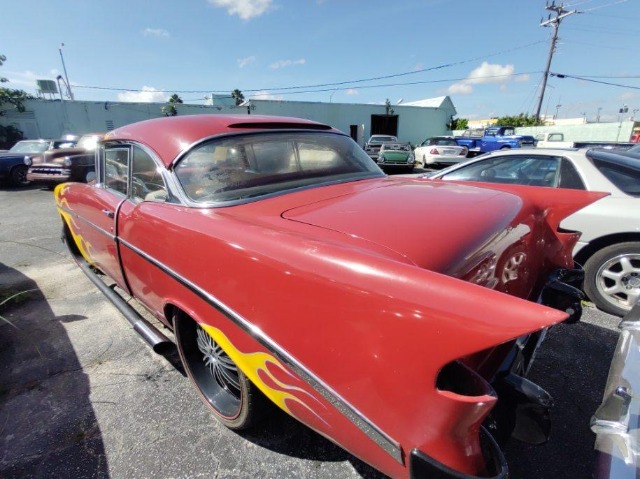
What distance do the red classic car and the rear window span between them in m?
1.61

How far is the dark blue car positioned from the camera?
11.2 m

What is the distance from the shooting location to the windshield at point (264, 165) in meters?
2.08

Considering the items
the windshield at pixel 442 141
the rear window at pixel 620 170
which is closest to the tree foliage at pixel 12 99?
the windshield at pixel 442 141

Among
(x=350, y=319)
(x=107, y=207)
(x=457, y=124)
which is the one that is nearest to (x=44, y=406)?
(x=107, y=207)

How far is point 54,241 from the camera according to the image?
18.8ft

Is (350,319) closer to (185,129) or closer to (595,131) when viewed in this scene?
(185,129)

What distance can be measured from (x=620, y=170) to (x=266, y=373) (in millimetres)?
3711

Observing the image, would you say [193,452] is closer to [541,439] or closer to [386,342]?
[386,342]

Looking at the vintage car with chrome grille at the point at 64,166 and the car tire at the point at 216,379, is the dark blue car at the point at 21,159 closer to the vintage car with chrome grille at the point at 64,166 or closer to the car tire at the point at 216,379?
the vintage car with chrome grille at the point at 64,166

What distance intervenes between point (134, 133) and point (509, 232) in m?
2.54

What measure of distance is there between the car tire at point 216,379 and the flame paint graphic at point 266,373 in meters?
0.22

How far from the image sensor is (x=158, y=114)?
84.5 feet

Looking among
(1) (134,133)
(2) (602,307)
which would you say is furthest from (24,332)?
(2) (602,307)

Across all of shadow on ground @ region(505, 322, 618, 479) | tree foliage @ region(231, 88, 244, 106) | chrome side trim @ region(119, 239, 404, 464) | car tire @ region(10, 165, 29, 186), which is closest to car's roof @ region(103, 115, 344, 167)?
chrome side trim @ region(119, 239, 404, 464)
